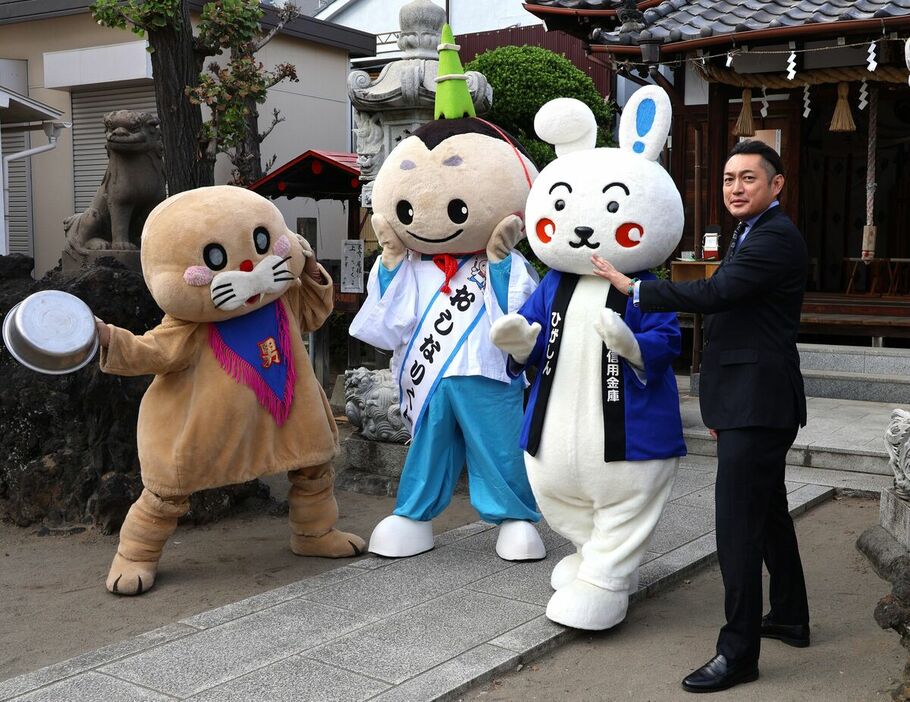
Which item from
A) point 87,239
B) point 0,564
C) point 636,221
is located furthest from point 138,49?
point 636,221

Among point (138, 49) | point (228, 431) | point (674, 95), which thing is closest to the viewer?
point (228, 431)

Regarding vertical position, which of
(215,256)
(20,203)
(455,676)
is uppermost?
(20,203)

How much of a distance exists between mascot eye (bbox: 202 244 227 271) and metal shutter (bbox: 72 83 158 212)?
34.5 feet

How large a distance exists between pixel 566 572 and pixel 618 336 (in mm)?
1160

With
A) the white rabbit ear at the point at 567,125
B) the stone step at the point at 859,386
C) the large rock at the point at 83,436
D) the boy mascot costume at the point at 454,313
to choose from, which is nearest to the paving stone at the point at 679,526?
the boy mascot costume at the point at 454,313

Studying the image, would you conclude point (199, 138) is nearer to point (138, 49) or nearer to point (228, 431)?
point (228, 431)

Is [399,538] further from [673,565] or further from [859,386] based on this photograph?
[859,386]

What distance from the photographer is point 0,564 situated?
5.45 m

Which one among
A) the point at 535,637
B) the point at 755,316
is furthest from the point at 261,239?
the point at 755,316

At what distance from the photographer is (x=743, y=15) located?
9.16 m

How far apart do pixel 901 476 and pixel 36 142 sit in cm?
1350

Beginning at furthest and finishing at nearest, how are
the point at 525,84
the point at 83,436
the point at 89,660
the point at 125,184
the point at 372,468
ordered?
the point at 525,84
the point at 125,184
the point at 372,468
the point at 83,436
the point at 89,660

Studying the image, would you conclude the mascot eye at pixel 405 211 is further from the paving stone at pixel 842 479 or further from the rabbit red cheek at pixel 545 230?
the paving stone at pixel 842 479

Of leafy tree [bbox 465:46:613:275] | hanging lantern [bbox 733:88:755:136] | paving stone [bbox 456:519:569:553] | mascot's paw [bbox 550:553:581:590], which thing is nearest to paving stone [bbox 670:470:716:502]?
paving stone [bbox 456:519:569:553]
